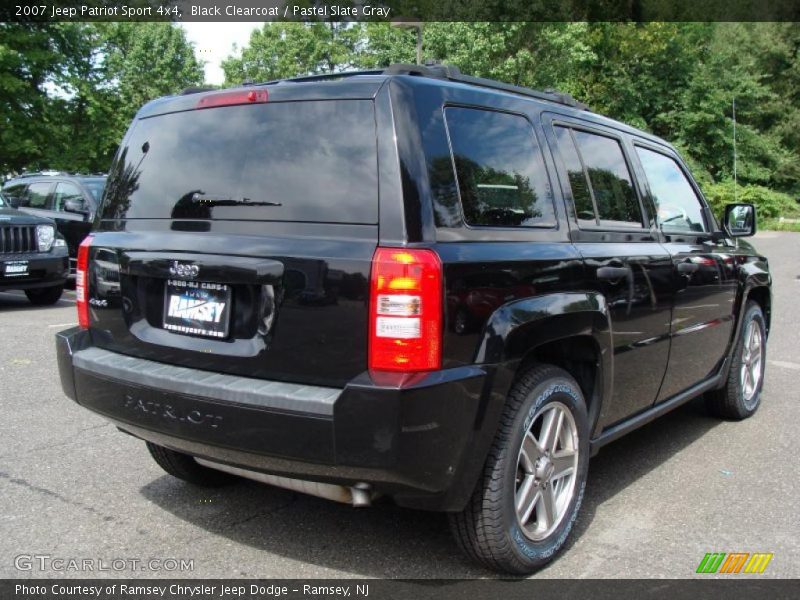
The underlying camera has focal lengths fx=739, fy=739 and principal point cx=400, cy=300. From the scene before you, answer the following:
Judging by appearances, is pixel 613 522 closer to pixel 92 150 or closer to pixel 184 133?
pixel 184 133

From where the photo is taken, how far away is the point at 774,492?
3.86 meters

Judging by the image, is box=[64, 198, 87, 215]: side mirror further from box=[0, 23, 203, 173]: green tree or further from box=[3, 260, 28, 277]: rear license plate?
box=[0, 23, 203, 173]: green tree

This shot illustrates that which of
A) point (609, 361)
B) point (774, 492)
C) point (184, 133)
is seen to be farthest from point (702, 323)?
point (184, 133)

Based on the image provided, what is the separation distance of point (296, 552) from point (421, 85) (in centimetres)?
196

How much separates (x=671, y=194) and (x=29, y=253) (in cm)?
883

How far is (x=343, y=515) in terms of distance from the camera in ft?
11.6

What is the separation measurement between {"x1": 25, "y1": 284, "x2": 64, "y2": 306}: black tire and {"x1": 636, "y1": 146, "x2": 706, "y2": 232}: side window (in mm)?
9239

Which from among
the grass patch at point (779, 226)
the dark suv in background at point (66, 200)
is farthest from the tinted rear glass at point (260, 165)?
the grass patch at point (779, 226)

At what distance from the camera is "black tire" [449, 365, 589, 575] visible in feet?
9.00

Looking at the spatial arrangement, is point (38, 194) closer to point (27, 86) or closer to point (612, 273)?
point (612, 273)

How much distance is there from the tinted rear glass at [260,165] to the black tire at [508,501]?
92cm

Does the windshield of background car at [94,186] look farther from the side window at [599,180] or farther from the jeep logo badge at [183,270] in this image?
the side window at [599,180]
